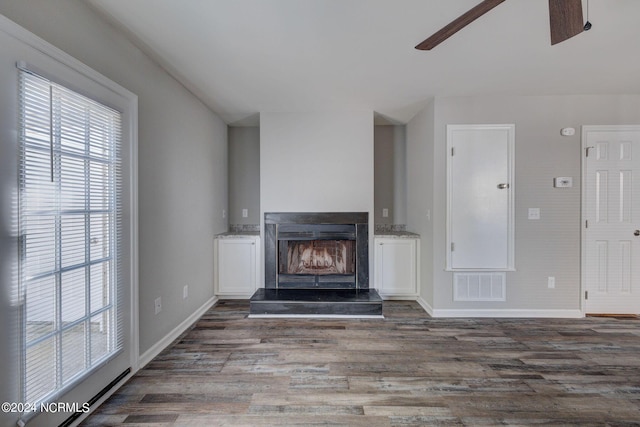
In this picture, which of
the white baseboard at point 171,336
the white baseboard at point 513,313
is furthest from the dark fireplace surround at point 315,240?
the white baseboard at point 513,313

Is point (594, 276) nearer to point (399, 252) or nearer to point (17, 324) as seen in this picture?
point (399, 252)

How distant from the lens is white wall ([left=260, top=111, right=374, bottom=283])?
3568mm

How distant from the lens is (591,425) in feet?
5.23

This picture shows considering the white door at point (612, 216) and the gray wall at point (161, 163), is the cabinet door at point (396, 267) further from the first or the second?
the gray wall at point (161, 163)

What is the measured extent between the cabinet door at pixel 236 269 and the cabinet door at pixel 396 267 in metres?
1.67

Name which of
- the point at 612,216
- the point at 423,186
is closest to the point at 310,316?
the point at 423,186

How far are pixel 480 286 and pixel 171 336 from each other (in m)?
3.25

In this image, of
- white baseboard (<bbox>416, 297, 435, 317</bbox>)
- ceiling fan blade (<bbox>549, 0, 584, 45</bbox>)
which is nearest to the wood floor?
white baseboard (<bbox>416, 297, 435, 317</bbox>)

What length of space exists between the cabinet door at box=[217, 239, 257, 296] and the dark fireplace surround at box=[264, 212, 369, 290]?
25 centimetres

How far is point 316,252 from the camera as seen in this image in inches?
143

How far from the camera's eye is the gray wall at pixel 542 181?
307 cm

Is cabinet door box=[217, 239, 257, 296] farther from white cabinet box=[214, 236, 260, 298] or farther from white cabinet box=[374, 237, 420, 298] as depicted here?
white cabinet box=[374, 237, 420, 298]

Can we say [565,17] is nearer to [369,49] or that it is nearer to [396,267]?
[369,49]

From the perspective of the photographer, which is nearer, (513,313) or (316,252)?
(513,313)
